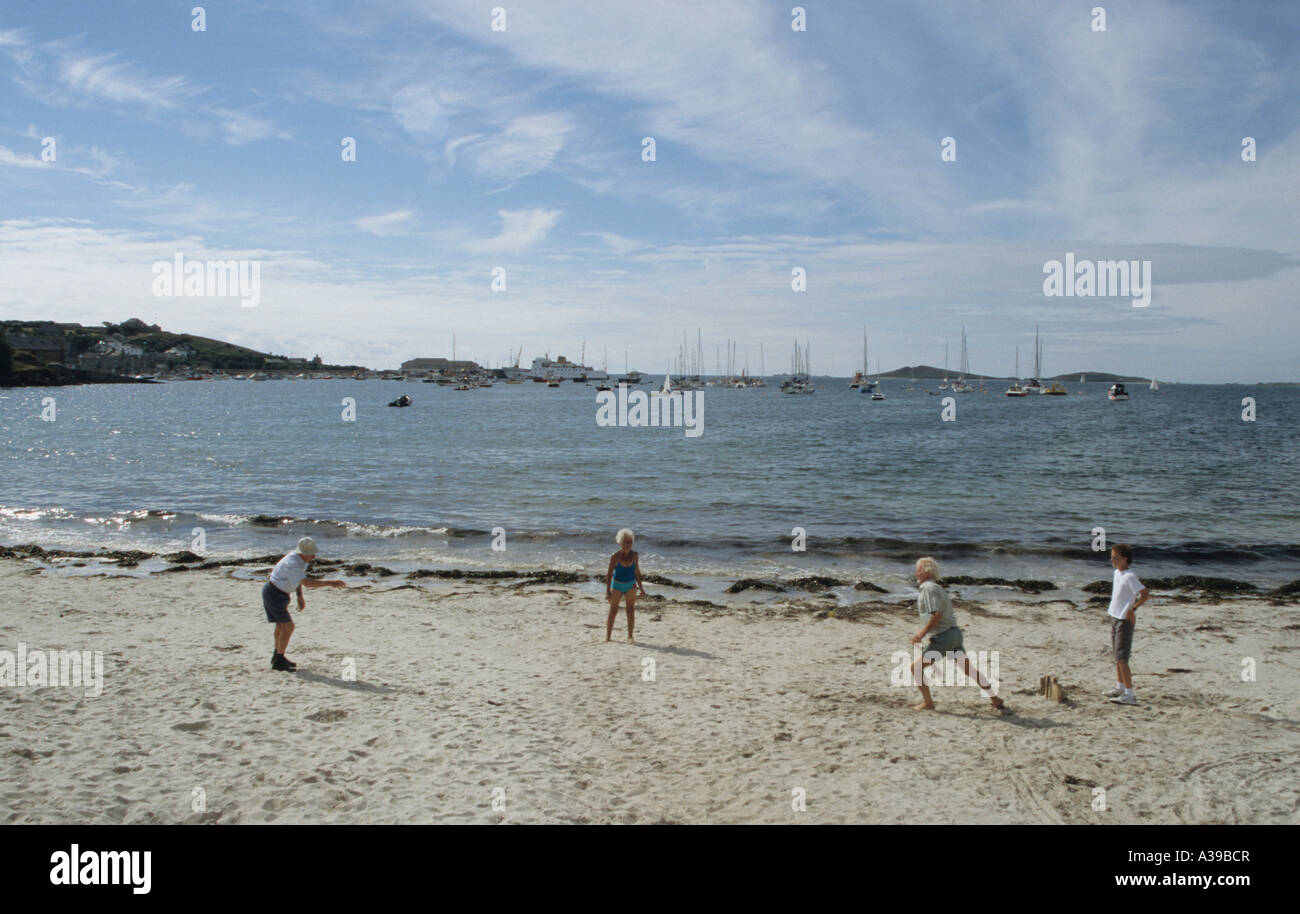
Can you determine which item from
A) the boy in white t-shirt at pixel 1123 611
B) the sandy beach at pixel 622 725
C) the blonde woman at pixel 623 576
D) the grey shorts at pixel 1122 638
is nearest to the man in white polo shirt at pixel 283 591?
the sandy beach at pixel 622 725

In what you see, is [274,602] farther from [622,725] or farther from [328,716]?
[622,725]

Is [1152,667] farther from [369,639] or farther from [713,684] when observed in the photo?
[369,639]

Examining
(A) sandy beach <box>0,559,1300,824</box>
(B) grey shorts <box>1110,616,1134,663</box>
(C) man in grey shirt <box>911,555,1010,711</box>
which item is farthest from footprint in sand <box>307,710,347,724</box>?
(B) grey shorts <box>1110,616,1134,663</box>

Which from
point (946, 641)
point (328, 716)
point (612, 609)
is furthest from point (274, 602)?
point (946, 641)

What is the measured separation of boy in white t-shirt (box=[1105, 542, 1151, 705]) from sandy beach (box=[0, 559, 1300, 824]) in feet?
1.14

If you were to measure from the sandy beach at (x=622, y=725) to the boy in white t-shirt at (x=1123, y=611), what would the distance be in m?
0.35

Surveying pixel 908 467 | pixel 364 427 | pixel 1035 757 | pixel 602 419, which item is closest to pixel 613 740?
pixel 1035 757

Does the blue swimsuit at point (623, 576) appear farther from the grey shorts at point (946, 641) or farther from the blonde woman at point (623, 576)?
the grey shorts at point (946, 641)

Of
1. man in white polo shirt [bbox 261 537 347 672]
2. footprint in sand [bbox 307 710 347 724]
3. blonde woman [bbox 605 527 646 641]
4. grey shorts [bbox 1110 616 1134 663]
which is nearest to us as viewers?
footprint in sand [bbox 307 710 347 724]

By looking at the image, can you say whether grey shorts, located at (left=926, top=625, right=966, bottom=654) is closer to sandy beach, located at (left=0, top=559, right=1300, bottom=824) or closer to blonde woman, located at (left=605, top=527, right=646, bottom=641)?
sandy beach, located at (left=0, top=559, right=1300, bottom=824)

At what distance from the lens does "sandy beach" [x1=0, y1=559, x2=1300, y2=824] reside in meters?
6.84

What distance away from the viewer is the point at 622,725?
28.8 feet

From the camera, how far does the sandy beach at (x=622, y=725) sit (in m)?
6.84

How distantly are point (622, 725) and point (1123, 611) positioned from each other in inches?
241
